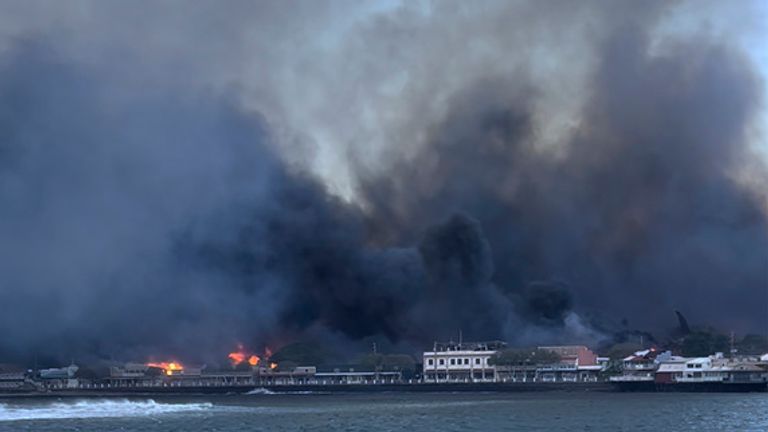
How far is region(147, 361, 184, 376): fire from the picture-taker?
139 meters

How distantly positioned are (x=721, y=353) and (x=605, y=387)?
14.4m

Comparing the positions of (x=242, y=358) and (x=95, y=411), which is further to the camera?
(x=242, y=358)

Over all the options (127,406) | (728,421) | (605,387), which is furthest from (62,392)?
(728,421)

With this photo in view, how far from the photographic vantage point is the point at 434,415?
70.4 meters

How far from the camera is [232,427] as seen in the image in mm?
63062

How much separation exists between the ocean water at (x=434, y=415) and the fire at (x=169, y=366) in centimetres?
4931

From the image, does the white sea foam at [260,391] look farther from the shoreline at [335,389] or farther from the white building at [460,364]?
the white building at [460,364]

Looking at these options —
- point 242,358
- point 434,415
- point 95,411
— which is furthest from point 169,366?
point 434,415

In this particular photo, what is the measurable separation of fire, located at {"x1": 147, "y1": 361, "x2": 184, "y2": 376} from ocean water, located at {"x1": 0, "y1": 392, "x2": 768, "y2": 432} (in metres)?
49.3

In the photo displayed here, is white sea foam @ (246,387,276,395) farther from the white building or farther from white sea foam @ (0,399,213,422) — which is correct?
white sea foam @ (0,399,213,422)

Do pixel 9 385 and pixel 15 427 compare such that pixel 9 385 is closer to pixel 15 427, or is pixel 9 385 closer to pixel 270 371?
pixel 270 371

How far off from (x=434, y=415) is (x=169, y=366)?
75.8 metres

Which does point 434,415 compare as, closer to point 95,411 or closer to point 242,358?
point 95,411

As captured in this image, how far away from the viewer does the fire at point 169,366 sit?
139 meters
